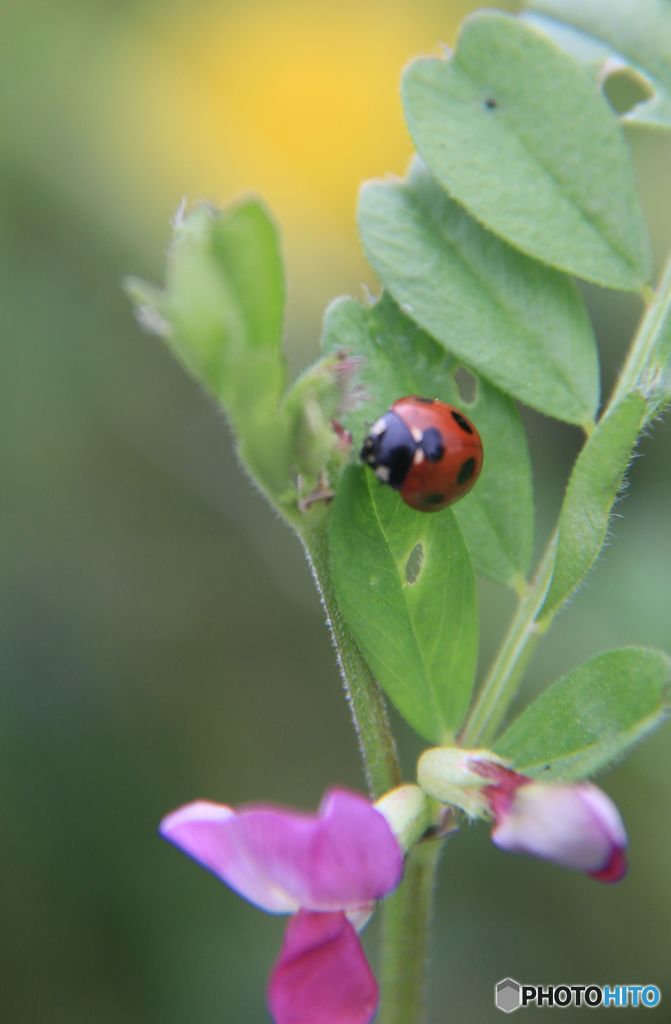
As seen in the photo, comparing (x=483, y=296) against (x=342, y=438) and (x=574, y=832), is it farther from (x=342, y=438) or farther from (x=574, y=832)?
(x=574, y=832)

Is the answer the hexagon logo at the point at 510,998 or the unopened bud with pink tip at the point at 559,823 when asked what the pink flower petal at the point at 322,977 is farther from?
the hexagon logo at the point at 510,998

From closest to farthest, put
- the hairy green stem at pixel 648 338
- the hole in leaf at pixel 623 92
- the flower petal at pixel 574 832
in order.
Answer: the flower petal at pixel 574 832 → the hairy green stem at pixel 648 338 → the hole in leaf at pixel 623 92

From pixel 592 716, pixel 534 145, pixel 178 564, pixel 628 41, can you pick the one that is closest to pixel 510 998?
pixel 592 716

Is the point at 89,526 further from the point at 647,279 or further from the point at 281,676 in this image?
the point at 647,279

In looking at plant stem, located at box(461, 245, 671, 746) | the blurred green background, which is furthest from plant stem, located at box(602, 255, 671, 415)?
the blurred green background

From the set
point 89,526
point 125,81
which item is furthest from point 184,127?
point 89,526

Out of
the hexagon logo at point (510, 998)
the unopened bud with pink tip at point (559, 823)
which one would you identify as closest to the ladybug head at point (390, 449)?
the unopened bud with pink tip at point (559, 823)
